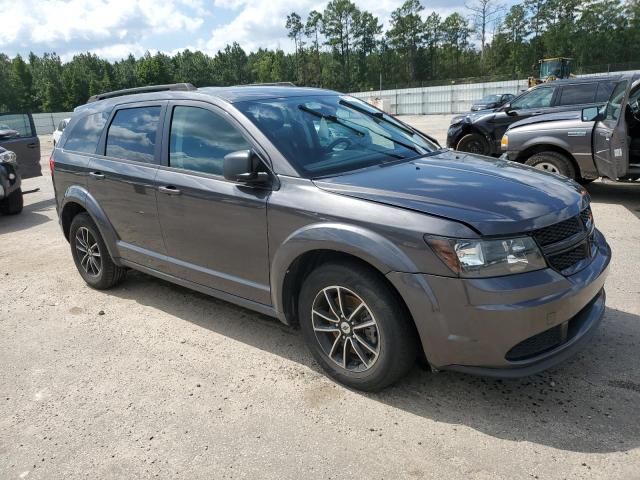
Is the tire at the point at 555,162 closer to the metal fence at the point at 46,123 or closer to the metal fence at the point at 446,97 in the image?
the metal fence at the point at 446,97

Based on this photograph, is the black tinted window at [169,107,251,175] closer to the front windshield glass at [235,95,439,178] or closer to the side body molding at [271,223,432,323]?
the front windshield glass at [235,95,439,178]

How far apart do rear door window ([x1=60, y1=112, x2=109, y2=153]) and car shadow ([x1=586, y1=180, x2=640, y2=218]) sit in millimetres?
6618

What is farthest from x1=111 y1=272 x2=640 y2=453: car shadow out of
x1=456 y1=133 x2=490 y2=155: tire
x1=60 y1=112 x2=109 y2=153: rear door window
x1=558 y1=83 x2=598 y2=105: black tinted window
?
x1=456 y1=133 x2=490 y2=155: tire

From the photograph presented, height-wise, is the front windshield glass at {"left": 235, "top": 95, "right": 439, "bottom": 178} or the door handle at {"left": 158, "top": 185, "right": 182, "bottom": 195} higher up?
the front windshield glass at {"left": 235, "top": 95, "right": 439, "bottom": 178}

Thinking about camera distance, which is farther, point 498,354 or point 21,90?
point 21,90

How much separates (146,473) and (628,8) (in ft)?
314

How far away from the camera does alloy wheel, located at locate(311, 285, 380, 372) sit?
3.08 meters

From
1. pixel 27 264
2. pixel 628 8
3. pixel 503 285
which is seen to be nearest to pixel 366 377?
pixel 503 285

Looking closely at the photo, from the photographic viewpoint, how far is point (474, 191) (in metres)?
2.97

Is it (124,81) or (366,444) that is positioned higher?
(124,81)

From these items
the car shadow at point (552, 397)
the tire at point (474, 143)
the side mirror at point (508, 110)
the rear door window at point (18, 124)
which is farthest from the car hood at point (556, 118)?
the rear door window at point (18, 124)

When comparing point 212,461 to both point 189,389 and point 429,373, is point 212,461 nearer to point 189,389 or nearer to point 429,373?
point 189,389

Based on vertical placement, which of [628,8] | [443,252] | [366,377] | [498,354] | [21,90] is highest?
[628,8]

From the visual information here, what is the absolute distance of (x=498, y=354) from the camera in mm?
2711
